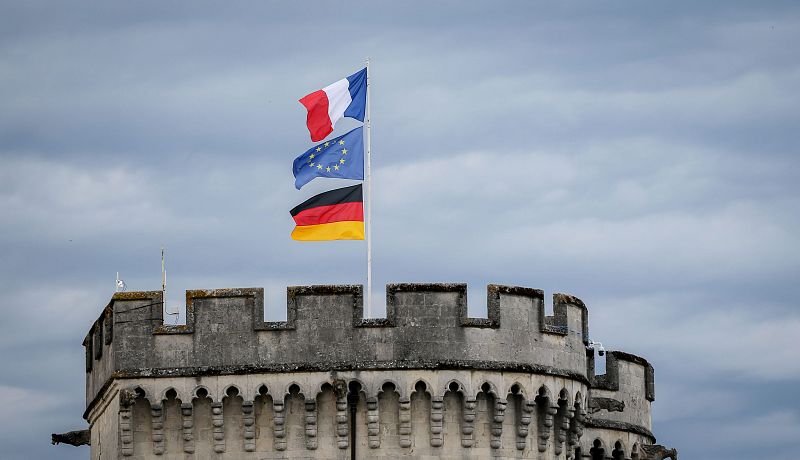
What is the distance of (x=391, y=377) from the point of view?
51.7m

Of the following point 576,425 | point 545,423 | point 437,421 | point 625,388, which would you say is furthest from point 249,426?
point 625,388

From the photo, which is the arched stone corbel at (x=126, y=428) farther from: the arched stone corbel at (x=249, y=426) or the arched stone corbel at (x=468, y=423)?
the arched stone corbel at (x=468, y=423)

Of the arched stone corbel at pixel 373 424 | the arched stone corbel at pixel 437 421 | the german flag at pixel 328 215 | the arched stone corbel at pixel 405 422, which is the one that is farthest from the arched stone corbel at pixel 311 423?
the german flag at pixel 328 215

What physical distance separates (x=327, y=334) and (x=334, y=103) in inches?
267

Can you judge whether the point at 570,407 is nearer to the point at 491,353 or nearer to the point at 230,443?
the point at 491,353

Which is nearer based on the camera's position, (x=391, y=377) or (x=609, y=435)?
(x=391, y=377)

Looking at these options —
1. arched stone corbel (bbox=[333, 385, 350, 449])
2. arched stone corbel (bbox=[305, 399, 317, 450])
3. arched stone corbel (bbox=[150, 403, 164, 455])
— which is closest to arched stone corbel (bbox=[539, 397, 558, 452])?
arched stone corbel (bbox=[333, 385, 350, 449])

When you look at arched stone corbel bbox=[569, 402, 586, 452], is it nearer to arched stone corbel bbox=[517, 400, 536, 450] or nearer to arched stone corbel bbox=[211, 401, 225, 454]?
arched stone corbel bbox=[517, 400, 536, 450]

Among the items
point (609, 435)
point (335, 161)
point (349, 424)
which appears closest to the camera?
point (349, 424)

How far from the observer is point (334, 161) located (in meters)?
55.5

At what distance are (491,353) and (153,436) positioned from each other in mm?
7891

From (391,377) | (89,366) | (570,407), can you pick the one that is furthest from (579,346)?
(89,366)

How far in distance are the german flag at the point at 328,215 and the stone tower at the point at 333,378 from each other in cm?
283

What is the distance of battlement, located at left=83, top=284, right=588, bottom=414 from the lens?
170ft
